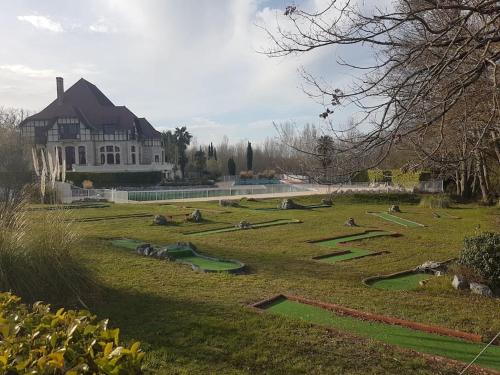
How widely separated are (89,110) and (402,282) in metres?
50.0

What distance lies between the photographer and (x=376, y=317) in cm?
520

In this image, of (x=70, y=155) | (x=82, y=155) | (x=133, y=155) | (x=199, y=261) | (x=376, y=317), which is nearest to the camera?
(x=376, y=317)

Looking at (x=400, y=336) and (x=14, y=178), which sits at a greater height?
(x=14, y=178)

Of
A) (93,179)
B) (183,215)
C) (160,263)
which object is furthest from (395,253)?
(93,179)

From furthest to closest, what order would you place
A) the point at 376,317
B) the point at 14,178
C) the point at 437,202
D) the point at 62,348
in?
the point at 437,202 < the point at 14,178 < the point at 376,317 < the point at 62,348

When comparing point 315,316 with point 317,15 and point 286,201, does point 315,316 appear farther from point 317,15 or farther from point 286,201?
point 286,201

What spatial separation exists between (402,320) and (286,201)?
57.0 ft

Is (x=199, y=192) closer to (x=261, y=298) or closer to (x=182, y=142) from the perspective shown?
(x=261, y=298)

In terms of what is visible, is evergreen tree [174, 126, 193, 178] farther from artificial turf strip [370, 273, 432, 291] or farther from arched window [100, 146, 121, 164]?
artificial turf strip [370, 273, 432, 291]

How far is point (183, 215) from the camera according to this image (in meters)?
17.4

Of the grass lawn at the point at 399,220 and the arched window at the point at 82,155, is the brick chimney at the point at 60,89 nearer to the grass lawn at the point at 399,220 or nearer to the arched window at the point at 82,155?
the arched window at the point at 82,155

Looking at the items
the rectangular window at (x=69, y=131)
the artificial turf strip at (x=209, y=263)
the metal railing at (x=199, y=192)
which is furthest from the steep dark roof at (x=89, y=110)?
the artificial turf strip at (x=209, y=263)

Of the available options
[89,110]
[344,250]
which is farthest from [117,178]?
[344,250]

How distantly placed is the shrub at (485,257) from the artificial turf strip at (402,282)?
82cm
